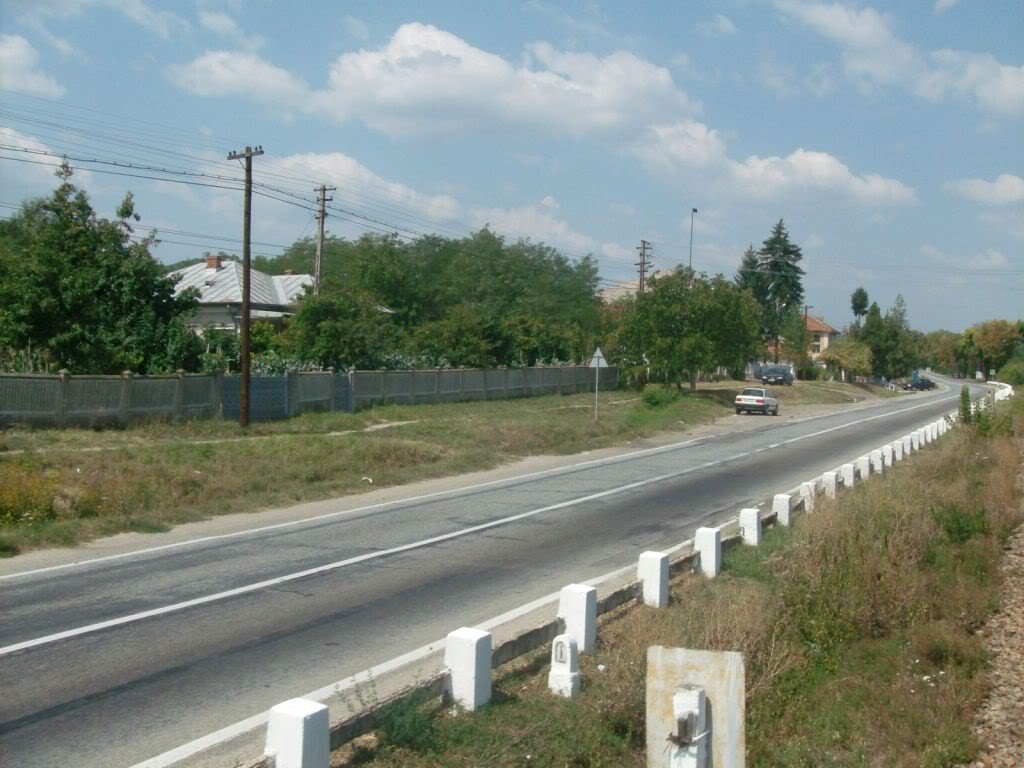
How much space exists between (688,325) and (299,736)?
163ft

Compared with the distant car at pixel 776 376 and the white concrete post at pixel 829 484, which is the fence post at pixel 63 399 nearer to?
the white concrete post at pixel 829 484

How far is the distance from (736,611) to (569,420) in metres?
27.8

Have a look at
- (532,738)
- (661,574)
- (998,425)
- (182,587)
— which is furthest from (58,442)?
(998,425)

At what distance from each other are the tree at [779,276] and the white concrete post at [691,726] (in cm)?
9226

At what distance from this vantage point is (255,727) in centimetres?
629

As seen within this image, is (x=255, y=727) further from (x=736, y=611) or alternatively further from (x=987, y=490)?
(x=987, y=490)

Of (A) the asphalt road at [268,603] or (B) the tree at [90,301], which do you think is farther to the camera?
(B) the tree at [90,301]

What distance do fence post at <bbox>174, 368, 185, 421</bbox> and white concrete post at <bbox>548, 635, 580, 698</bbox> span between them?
2276 cm

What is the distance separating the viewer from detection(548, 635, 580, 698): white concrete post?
21.0 ft

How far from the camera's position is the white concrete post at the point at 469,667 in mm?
5887

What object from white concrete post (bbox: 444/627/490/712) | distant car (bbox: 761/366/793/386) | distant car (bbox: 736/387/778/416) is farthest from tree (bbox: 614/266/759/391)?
white concrete post (bbox: 444/627/490/712)

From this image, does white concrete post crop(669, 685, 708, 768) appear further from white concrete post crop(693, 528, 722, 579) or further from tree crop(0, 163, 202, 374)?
tree crop(0, 163, 202, 374)

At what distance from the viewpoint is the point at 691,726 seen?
4984 millimetres

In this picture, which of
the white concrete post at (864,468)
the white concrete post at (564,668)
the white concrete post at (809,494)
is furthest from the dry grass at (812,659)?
the white concrete post at (864,468)
